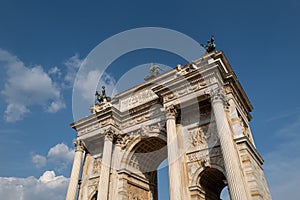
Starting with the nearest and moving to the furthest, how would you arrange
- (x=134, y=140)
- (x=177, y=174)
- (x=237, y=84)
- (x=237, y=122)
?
(x=177, y=174) → (x=237, y=122) → (x=237, y=84) → (x=134, y=140)

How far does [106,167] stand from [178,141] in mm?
5380

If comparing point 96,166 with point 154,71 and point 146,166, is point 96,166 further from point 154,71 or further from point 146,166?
point 154,71

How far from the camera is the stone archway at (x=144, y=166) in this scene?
17.6 meters

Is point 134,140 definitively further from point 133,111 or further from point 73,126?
point 73,126

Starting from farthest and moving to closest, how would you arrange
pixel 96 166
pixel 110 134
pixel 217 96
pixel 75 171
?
pixel 96 166 < pixel 75 171 < pixel 110 134 < pixel 217 96

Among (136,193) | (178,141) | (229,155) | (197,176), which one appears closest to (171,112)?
(178,141)

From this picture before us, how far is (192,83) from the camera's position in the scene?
15383 millimetres

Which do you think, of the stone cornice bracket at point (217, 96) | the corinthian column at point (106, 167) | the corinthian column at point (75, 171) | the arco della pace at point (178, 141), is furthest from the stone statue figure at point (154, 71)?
the stone cornice bracket at point (217, 96)

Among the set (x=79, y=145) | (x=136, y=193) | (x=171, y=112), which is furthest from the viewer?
(x=79, y=145)

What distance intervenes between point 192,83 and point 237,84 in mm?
3408

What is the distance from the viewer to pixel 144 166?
761 inches

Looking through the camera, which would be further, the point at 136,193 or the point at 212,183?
the point at 136,193

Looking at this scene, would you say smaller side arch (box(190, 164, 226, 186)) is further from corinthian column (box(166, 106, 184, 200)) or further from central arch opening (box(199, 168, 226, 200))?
corinthian column (box(166, 106, 184, 200))

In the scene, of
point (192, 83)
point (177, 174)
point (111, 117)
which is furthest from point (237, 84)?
point (111, 117)
